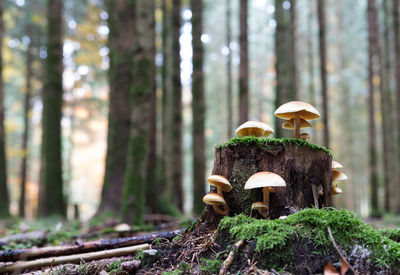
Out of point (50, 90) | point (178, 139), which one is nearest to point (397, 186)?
point (178, 139)

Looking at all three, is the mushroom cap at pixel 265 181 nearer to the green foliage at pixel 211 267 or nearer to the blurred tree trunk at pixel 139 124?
the green foliage at pixel 211 267

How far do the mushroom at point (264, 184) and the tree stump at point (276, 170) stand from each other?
0.12 meters

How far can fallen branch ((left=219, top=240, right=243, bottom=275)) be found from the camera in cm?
257

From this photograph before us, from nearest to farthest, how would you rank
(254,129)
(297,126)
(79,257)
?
1. (79,257)
2. (297,126)
3. (254,129)

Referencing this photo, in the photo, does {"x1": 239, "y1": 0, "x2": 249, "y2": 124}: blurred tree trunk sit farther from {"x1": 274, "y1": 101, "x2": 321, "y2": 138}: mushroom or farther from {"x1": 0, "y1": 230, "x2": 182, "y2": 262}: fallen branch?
{"x1": 0, "y1": 230, "x2": 182, "y2": 262}: fallen branch

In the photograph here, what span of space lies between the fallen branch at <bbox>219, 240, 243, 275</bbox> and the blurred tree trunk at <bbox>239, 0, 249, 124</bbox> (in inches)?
300

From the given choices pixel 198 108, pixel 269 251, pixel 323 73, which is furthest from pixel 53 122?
pixel 323 73

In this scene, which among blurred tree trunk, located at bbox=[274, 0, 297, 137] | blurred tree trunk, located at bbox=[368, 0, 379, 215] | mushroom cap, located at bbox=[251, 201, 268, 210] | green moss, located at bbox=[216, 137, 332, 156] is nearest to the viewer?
mushroom cap, located at bbox=[251, 201, 268, 210]

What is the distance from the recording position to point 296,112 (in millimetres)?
3781

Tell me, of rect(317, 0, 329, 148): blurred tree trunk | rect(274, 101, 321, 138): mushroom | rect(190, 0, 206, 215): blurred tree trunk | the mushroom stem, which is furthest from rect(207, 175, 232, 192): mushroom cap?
rect(317, 0, 329, 148): blurred tree trunk

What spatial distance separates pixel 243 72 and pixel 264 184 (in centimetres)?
801

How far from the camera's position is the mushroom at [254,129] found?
147 inches

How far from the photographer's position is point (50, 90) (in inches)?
434

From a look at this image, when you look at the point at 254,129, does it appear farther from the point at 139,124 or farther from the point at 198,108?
the point at 198,108
